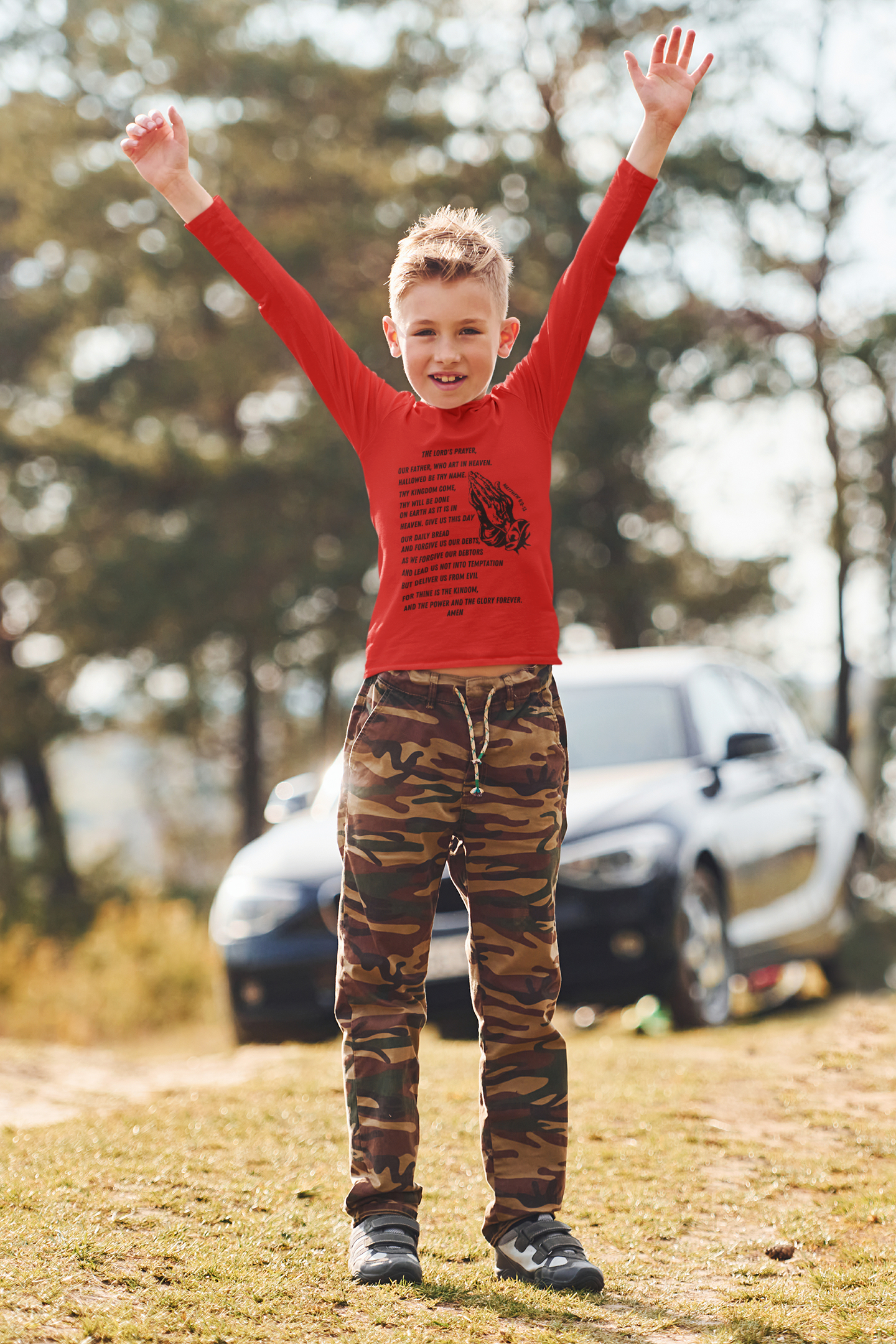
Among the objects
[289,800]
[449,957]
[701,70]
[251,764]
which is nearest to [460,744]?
[701,70]

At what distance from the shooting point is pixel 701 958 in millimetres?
5895

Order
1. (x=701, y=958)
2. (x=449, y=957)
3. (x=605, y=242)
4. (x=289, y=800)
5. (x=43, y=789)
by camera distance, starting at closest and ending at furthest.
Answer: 1. (x=605, y=242)
2. (x=449, y=957)
3. (x=701, y=958)
4. (x=289, y=800)
5. (x=43, y=789)

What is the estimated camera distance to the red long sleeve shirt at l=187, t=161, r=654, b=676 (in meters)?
2.84

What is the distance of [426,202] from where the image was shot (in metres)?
17.2

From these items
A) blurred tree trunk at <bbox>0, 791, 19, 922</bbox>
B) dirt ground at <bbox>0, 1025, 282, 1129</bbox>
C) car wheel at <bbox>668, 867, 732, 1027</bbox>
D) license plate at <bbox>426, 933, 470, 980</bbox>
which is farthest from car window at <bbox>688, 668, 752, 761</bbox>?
blurred tree trunk at <bbox>0, 791, 19, 922</bbox>

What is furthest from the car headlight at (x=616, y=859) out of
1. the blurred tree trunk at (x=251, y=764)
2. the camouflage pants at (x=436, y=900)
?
the blurred tree trunk at (x=251, y=764)

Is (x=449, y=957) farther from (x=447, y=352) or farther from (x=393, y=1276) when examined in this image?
(x=447, y=352)

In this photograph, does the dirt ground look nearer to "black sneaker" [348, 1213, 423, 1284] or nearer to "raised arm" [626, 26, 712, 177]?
"black sneaker" [348, 1213, 423, 1284]

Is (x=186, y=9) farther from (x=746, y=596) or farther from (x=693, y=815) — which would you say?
(x=693, y=815)

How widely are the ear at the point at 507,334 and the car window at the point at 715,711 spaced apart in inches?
139

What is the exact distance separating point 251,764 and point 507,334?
1935 cm

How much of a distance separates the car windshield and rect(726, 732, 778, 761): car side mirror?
0.88 feet

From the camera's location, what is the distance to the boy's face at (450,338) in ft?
9.38

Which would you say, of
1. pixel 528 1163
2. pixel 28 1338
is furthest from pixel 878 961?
pixel 28 1338
